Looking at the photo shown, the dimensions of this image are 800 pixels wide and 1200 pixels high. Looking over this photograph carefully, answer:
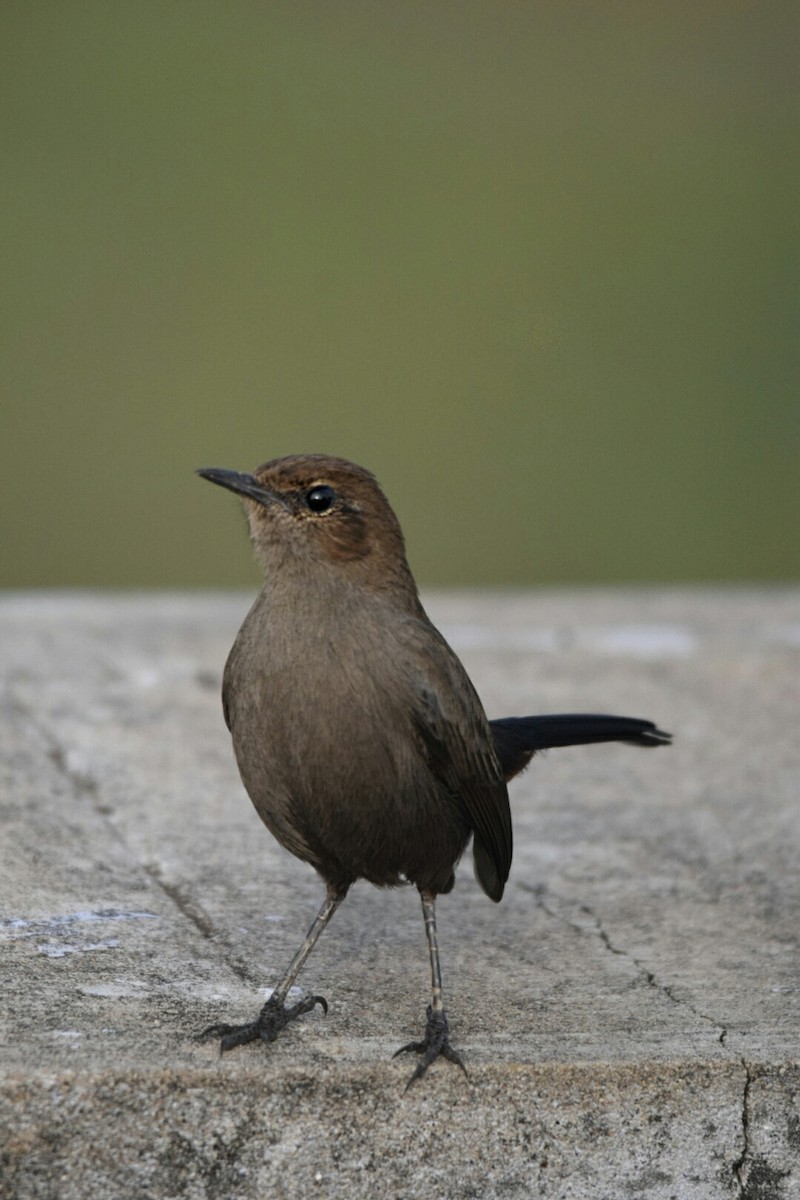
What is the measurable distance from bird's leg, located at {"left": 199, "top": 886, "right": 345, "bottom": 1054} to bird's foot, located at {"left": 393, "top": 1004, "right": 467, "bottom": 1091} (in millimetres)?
258

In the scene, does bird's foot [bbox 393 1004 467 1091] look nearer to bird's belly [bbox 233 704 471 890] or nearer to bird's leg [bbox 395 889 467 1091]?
bird's leg [bbox 395 889 467 1091]

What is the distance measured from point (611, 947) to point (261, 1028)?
3.71 feet

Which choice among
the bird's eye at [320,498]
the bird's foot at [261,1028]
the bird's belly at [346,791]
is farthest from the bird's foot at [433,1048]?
the bird's eye at [320,498]

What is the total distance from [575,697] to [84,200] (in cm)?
1293

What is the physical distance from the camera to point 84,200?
17.6 meters

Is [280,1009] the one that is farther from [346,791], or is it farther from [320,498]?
[320,498]

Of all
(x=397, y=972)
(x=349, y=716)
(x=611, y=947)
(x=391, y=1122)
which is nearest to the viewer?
(x=391, y=1122)

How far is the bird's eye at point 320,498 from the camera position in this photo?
12.4 feet

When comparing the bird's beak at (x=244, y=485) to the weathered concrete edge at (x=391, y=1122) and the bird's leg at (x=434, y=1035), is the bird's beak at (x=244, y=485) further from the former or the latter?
the weathered concrete edge at (x=391, y=1122)

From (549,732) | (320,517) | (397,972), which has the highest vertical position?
(320,517)

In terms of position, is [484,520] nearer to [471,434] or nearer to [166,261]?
[471,434]

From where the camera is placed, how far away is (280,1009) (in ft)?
11.2

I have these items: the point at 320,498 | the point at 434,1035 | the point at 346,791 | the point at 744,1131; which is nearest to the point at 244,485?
the point at 320,498

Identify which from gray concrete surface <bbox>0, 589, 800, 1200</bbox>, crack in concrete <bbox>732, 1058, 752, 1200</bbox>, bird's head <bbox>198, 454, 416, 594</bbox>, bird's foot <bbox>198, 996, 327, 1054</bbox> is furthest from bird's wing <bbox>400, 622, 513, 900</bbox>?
crack in concrete <bbox>732, 1058, 752, 1200</bbox>
